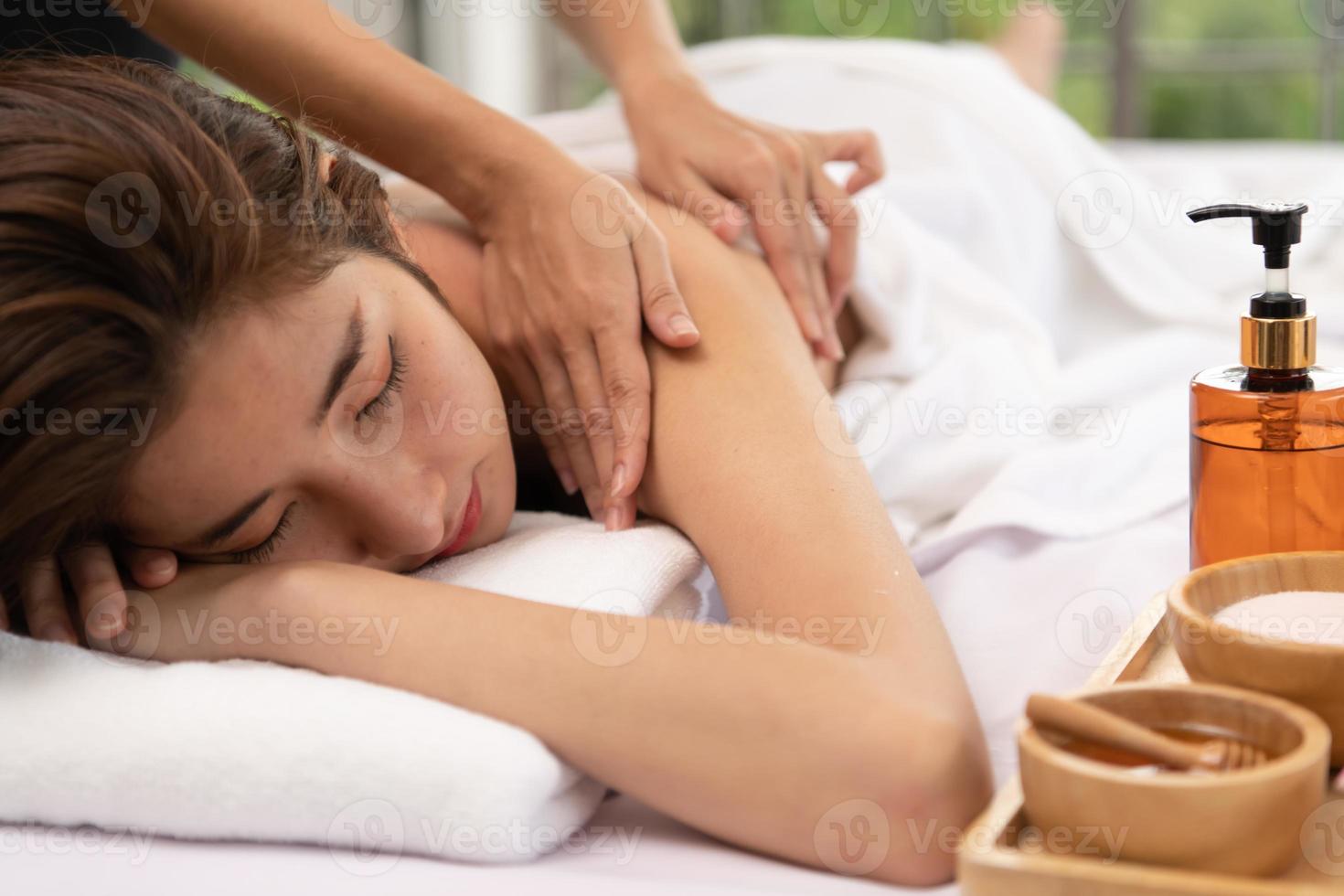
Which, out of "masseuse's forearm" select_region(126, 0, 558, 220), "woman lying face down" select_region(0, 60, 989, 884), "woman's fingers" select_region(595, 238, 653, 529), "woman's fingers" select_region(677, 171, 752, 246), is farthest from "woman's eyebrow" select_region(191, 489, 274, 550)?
"woman's fingers" select_region(677, 171, 752, 246)

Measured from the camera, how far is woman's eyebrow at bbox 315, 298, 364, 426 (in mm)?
844

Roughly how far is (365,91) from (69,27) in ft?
1.67

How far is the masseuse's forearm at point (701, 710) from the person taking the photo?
722mm

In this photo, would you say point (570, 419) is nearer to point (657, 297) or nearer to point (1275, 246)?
point (657, 297)

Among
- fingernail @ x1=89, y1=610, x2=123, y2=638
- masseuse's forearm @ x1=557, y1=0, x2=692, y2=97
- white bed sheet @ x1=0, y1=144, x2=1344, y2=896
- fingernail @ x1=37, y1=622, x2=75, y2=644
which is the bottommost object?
white bed sheet @ x1=0, y1=144, x2=1344, y2=896

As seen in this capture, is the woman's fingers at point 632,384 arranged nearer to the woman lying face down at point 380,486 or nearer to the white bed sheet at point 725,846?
the woman lying face down at point 380,486

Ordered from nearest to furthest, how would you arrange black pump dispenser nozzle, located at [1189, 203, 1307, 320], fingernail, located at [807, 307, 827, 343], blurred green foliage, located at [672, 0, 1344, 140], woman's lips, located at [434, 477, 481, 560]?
→ black pump dispenser nozzle, located at [1189, 203, 1307, 320] → woman's lips, located at [434, 477, 481, 560] → fingernail, located at [807, 307, 827, 343] → blurred green foliage, located at [672, 0, 1344, 140]

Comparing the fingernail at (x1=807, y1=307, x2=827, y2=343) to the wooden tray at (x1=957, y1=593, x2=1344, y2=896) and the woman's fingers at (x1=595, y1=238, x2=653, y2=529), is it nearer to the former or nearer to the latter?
the woman's fingers at (x1=595, y1=238, x2=653, y2=529)

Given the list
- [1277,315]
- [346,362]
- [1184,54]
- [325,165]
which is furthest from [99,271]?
[1184,54]

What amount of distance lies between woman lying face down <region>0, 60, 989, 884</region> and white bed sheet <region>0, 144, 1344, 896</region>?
0.04m

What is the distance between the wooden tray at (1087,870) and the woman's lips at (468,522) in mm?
459

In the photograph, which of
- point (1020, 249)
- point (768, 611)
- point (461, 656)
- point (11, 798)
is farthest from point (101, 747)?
point (1020, 249)

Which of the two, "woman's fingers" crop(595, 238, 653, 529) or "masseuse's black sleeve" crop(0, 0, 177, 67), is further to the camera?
"masseuse's black sleeve" crop(0, 0, 177, 67)

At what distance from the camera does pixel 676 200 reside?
4.12 ft
